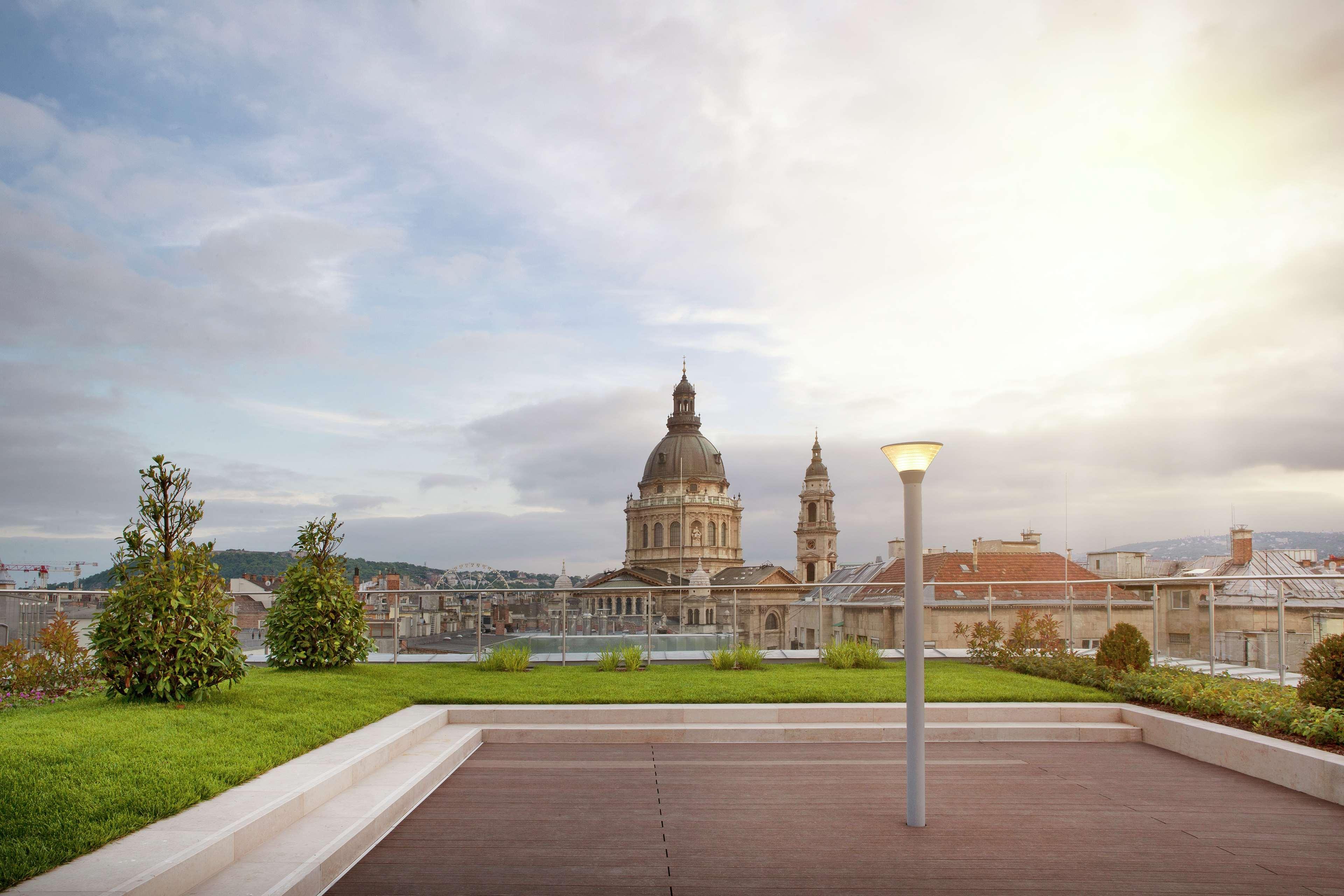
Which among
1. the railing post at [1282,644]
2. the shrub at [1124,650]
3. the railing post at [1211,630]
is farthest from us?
the railing post at [1211,630]

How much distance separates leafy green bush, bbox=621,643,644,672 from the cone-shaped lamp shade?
797 cm

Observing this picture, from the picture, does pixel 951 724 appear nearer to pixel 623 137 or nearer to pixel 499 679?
pixel 499 679

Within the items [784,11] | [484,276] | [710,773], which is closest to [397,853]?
[710,773]

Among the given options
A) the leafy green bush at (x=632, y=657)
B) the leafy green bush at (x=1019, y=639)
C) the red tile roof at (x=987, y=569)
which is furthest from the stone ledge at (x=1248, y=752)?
the red tile roof at (x=987, y=569)

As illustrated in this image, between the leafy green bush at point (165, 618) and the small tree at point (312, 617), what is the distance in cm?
298

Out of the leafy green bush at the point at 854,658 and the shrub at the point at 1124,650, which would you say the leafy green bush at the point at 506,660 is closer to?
the leafy green bush at the point at 854,658

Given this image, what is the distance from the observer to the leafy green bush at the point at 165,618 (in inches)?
284

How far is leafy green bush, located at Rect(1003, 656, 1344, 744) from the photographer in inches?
274

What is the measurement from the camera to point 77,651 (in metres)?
9.02

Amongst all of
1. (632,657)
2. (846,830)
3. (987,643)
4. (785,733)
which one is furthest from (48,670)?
(987,643)

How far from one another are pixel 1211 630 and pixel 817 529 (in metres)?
90.2

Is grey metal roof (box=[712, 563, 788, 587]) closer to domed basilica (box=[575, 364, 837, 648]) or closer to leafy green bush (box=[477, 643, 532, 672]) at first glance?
domed basilica (box=[575, 364, 837, 648])

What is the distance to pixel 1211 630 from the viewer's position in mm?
11203

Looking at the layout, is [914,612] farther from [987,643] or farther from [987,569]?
[987,569]
